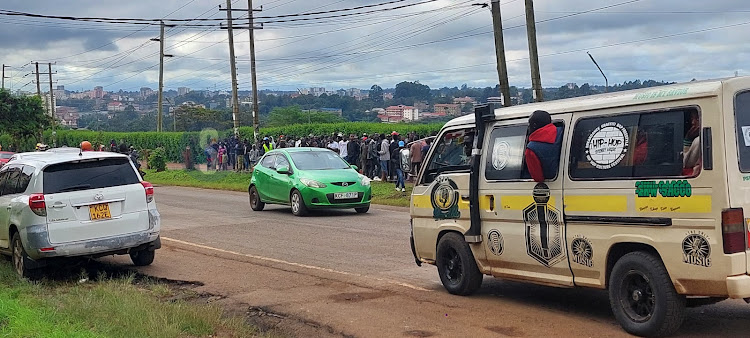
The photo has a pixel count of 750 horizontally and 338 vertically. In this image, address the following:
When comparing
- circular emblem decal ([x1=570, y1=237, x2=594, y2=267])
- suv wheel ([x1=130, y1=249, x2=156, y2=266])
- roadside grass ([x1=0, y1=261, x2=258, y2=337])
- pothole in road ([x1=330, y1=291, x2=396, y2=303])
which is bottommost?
pothole in road ([x1=330, y1=291, x2=396, y2=303])

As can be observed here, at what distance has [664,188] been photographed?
7.15m

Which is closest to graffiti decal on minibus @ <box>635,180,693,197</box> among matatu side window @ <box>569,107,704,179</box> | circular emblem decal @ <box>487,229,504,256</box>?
matatu side window @ <box>569,107,704,179</box>

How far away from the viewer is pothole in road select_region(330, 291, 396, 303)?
31.8ft

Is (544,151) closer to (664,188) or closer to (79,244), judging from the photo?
(664,188)

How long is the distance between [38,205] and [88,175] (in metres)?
0.79

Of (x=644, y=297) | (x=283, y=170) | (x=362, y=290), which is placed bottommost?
(x=362, y=290)

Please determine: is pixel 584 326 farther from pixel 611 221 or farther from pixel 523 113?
pixel 523 113

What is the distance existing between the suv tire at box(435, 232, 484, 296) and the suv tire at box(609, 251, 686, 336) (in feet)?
6.69

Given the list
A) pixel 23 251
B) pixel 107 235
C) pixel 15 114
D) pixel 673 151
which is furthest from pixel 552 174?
pixel 15 114

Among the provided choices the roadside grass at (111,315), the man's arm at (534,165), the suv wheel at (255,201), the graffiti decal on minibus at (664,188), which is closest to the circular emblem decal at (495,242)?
the man's arm at (534,165)

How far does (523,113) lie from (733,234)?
2661mm

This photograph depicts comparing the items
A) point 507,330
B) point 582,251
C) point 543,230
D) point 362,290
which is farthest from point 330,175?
point 582,251

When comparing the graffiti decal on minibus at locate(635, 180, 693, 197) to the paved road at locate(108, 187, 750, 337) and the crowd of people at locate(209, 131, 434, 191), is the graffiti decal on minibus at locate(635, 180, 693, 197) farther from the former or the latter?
the crowd of people at locate(209, 131, 434, 191)

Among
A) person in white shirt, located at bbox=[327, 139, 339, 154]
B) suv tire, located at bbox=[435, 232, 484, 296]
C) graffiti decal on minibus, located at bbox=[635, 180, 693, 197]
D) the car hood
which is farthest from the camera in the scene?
person in white shirt, located at bbox=[327, 139, 339, 154]
